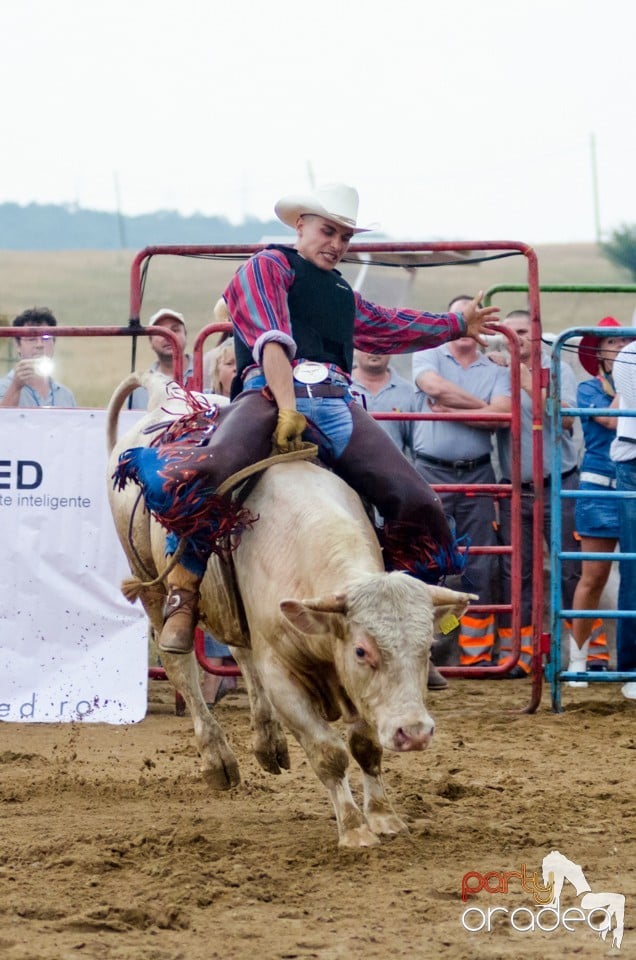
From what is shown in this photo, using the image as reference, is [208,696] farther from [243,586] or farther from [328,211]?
[328,211]

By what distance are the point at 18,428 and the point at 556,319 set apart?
31832 millimetres

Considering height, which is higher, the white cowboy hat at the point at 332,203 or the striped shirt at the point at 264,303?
the white cowboy hat at the point at 332,203

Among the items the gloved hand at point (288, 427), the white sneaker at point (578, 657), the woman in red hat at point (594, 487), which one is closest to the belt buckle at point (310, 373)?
the gloved hand at point (288, 427)

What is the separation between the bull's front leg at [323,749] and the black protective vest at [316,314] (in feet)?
4.27

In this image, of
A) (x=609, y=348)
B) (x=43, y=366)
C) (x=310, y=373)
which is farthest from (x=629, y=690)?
(x=43, y=366)

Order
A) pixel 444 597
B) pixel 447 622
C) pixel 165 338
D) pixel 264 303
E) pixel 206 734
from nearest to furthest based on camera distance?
pixel 444 597, pixel 447 622, pixel 264 303, pixel 206 734, pixel 165 338

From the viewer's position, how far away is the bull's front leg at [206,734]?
573 cm

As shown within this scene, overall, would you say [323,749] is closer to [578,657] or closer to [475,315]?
[475,315]

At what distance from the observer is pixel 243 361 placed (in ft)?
18.2

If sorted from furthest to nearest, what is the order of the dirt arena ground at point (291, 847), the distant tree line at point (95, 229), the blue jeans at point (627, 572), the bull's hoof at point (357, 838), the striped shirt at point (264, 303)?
the distant tree line at point (95, 229)
the blue jeans at point (627, 572)
the striped shirt at point (264, 303)
the bull's hoof at point (357, 838)
the dirt arena ground at point (291, 847)

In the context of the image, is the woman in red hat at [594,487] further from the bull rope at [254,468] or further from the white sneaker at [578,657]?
the bull rope at [254,468]

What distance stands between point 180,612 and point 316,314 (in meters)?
1.26

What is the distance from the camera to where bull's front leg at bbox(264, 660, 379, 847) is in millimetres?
4703
